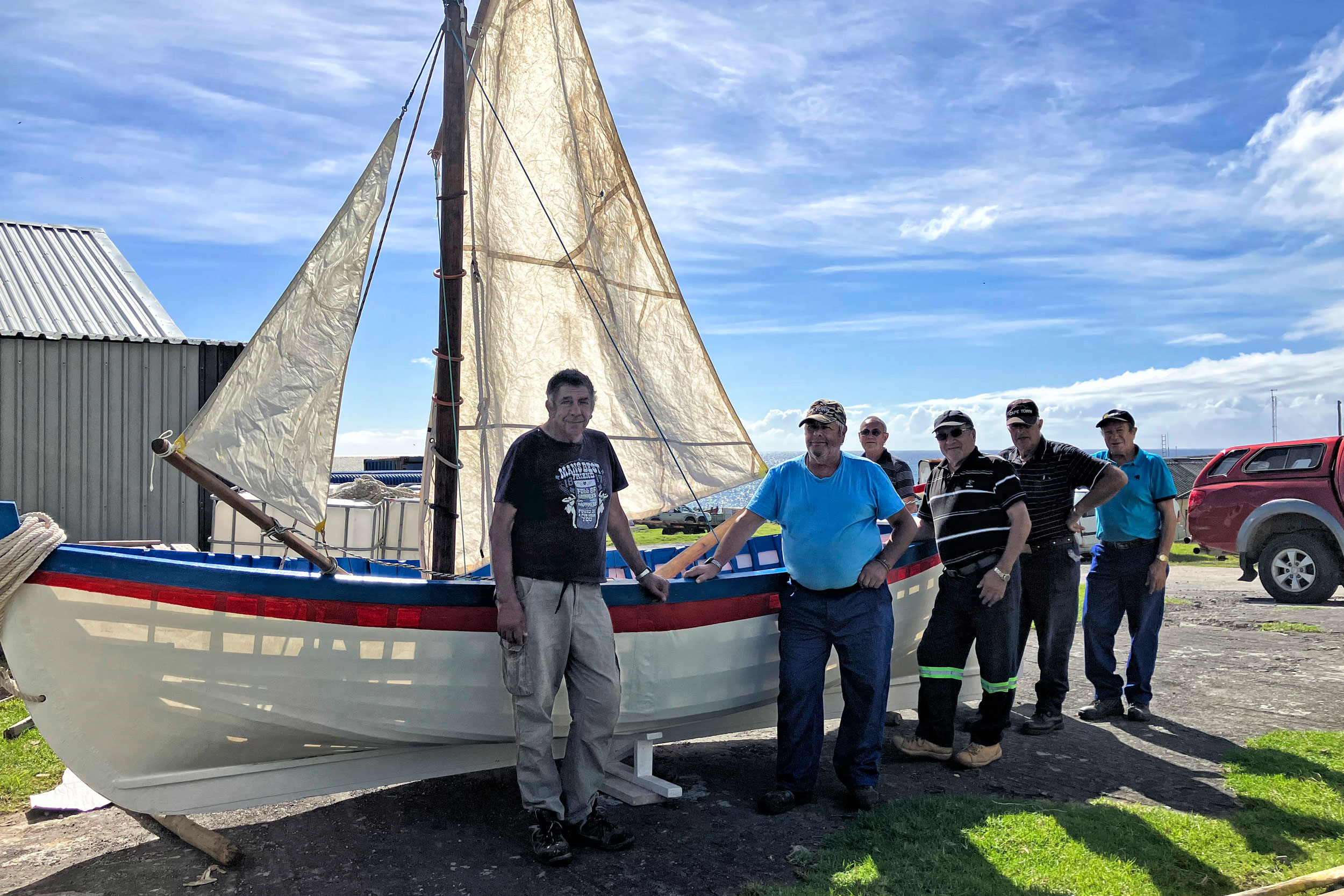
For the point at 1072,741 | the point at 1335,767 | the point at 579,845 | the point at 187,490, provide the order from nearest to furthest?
1. the point at 579,845
2. the point at 1335,767
3. the point at 1072,741
4. the point at 187,490

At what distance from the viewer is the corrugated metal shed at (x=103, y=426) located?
10156 millimetres

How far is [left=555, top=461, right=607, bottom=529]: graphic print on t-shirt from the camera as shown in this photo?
4043 mm

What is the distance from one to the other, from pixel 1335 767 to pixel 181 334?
1210 cm

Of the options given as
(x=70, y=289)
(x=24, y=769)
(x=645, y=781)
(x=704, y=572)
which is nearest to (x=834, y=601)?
(x=704, y=572)

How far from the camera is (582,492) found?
4.07m

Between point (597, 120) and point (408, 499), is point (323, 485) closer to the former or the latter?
point (597, 120)

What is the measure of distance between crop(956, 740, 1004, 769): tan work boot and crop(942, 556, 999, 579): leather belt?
3.41ft

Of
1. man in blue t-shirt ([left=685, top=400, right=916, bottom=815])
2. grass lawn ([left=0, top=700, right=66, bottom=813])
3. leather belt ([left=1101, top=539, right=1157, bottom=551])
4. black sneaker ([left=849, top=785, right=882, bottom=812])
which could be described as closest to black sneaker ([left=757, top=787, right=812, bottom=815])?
man in blue t-shirt ([left=685, top=400, right=916, bottom=815])

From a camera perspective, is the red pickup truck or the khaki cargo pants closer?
the khaki cargo pants

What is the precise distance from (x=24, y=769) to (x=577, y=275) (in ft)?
14.5


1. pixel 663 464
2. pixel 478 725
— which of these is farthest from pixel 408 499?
pixel 478 725

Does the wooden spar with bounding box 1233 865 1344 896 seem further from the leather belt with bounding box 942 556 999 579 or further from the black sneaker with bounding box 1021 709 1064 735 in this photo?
the black sneaker with bounding box 1021 709 1064 735

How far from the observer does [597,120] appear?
21.7 feet

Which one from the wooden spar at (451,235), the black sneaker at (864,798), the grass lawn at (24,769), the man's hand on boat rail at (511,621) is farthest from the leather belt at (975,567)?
the grass lawn at (24,769)
